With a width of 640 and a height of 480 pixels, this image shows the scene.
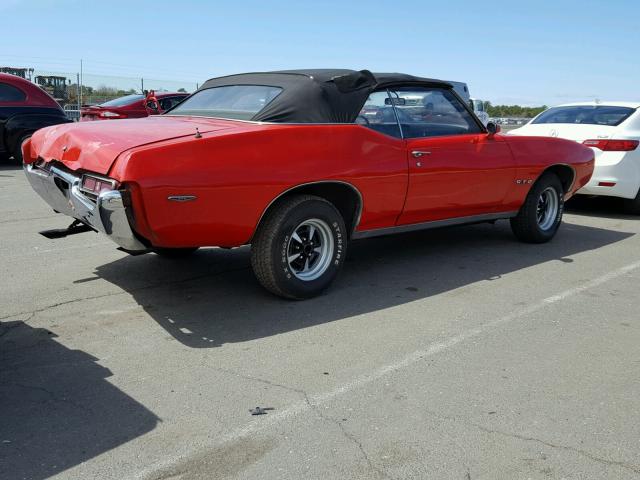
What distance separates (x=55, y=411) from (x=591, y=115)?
303 inches

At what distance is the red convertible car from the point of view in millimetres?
3787

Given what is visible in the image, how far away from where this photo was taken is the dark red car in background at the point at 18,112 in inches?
447

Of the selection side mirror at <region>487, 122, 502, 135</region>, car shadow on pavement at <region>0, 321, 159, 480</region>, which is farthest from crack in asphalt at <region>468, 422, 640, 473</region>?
side mirror at <region>487, 122, 502, 135</region>

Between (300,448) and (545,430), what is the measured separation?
1087 millimetres

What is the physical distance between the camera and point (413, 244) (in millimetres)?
6496

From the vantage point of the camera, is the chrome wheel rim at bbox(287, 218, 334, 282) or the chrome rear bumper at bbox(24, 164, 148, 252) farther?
the chrome wheel rim at bbox(287, 218, 334, 282)

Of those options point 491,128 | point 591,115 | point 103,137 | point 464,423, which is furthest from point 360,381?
point 591,115

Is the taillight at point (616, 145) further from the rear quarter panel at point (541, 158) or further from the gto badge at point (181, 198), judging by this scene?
the gto badge at point (181, 198)

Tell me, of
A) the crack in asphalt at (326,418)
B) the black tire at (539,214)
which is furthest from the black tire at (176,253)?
the black tire at (539,214)

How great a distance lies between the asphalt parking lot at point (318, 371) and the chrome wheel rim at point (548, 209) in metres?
1.00

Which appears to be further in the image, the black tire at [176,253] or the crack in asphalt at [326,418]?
the black tire at [176,253]

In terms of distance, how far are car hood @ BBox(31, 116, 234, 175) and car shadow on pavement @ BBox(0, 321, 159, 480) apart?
1088 millimetres

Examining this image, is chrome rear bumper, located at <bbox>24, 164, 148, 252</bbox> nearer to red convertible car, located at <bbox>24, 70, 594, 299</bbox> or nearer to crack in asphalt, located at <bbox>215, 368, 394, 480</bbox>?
red convertible car, located at <bbox>24, 70, 594, 299</bbox>

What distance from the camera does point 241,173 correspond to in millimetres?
4016
